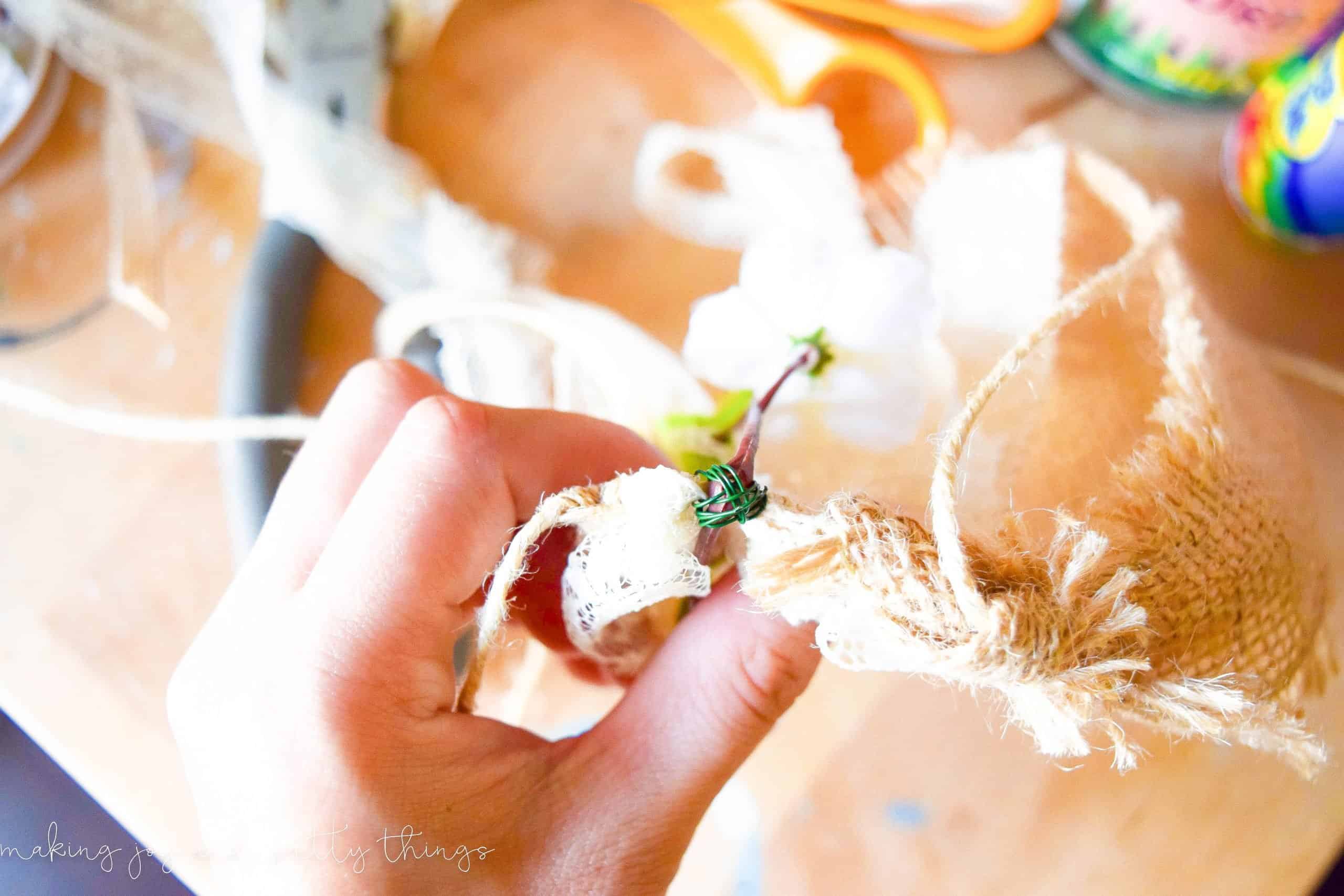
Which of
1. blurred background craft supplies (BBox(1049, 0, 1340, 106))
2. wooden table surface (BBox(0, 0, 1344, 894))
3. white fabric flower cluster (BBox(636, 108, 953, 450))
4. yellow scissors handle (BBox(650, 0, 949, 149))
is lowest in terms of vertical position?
wooden table surface (BBox(0, 0, 1344, 894))

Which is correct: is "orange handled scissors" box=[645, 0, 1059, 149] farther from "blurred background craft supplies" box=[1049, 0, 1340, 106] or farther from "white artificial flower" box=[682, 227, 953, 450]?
"white artificial flower" box=[682, 227, 953, 450]

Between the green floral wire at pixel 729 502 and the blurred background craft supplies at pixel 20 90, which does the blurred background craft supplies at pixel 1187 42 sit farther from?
the blurred background craft supplies at pixel 20 90

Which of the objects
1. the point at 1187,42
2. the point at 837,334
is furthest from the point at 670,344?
the point at 1187,42

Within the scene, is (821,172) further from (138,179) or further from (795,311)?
(138,179)

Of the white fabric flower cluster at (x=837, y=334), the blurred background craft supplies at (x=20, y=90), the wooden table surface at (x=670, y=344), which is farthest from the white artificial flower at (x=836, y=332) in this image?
the blurred background craft supplies at (x=20, y=90)

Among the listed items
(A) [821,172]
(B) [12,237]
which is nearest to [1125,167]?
(A) [821,172]

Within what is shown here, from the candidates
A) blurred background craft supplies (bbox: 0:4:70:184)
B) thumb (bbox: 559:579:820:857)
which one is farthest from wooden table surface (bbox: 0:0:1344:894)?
thumb (bbox: 559:579:820:857)

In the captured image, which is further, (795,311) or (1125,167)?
(1125,167)
